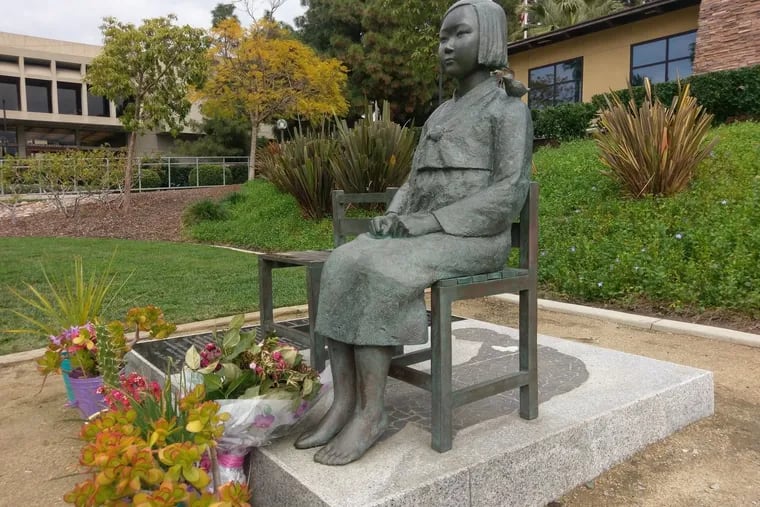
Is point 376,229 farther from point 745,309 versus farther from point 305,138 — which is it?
point 305,138

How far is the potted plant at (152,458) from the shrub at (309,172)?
7491 mm

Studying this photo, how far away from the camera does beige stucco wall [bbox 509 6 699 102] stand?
46.2 feet

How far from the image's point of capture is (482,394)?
85.4 inches

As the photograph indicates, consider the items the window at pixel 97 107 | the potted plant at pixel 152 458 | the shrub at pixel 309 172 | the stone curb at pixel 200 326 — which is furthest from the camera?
the window at pixel 97 107

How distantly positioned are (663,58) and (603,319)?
485 inches

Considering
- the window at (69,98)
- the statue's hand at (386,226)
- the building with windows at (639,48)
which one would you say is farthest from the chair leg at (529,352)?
the window at (69,98)

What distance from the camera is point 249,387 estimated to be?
2.18m

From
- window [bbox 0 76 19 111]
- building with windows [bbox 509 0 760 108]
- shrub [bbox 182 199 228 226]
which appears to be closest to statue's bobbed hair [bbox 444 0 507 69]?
A: shrub [bbox 182 199 228 226]

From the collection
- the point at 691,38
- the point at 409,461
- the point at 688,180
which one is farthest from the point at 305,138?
the point at 691,38

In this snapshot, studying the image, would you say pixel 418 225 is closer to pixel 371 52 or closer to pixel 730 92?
pixel 730 92

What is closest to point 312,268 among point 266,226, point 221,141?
point 266,226

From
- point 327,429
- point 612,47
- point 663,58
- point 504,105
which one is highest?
point 612,47

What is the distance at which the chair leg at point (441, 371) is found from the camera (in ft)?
6.56

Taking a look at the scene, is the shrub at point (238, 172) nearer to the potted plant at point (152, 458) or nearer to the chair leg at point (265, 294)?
the chair leg at point (265, 294)
